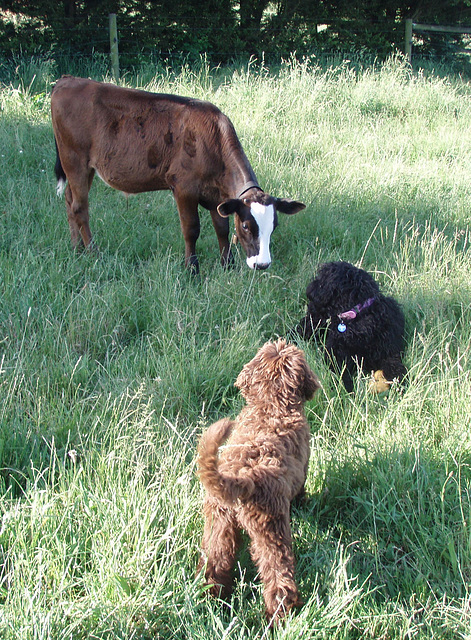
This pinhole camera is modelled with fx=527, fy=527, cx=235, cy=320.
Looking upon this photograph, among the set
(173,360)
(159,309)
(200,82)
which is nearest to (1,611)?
(173,360)

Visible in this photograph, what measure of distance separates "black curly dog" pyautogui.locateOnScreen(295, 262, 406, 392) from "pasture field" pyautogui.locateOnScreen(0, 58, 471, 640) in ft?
0.54

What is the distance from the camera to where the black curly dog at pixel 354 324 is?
355cm

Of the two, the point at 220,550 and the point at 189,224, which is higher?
the point at 189,224

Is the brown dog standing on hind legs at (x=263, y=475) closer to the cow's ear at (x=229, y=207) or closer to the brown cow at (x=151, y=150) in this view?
the cow's ear at (x=229, y=207)

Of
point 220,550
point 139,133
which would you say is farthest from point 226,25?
point 220,550

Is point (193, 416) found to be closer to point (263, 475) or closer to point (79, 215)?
point (263, 475)

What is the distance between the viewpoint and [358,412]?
2.99 metres

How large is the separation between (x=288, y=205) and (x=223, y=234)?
2.32 ft

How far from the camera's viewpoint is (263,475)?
1914 mm

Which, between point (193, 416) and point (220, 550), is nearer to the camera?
point (220, 550)

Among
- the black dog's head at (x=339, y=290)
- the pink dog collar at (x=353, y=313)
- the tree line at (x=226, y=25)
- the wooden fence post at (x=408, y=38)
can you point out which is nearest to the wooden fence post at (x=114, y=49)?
the tree line at (x=226, y=25)

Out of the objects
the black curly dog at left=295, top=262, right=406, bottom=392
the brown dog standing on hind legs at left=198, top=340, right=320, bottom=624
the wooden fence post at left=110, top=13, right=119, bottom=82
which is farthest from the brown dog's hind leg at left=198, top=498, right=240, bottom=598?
the wooden fence post at left=110, top=13, right=119, bottom=82

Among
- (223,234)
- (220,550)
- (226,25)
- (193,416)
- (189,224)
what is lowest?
(193,416)

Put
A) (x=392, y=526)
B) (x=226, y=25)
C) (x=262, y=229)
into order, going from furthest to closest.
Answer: (x=226, y=25), (x=262, y=229), (x=392, y=526)
